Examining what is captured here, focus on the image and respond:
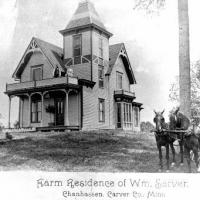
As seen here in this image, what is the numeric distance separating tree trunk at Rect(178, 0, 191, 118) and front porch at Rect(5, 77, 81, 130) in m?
7.12

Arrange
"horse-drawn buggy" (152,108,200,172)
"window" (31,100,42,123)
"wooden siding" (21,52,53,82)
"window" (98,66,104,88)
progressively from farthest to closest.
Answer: "window" (98,66,104,88), "window" (31,100,42,123), "wooden siding" (21,52,53,82), "horse-drawn buggy" (152,108,200,172)

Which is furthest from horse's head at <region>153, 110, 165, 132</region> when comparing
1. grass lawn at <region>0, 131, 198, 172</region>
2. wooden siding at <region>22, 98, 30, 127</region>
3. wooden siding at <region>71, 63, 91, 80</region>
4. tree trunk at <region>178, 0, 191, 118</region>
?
wooden siding at <region>71, 63, 91, 80</region>

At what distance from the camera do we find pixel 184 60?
7.31 m

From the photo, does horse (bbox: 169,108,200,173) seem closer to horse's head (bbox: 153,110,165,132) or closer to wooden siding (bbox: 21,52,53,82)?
horse's head (bbox: 153,110,165,132)

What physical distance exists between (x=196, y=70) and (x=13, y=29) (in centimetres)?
414

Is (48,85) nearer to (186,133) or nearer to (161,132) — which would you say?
(161,132)

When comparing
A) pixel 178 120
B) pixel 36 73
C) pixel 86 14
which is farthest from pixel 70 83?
pixel 178 120

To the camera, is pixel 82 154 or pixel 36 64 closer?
pixel 82 154

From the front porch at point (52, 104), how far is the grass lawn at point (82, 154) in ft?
20.0

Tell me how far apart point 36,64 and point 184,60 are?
880 centimetres

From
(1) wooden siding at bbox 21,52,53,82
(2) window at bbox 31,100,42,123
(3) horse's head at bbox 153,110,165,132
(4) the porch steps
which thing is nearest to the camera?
(3) horse's head at bbox 153,110,165,132

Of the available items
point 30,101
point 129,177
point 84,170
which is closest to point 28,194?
point 84,170

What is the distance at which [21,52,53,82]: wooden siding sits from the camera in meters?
14.6

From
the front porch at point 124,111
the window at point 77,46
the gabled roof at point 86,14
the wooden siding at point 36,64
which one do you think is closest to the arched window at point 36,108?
the wooden siding at point 36,64
